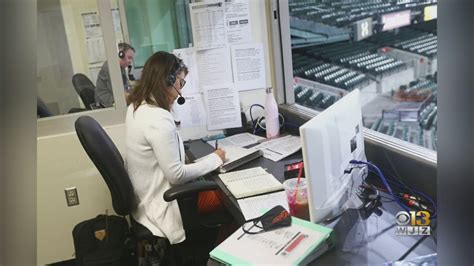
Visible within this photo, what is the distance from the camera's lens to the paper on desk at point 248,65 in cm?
234

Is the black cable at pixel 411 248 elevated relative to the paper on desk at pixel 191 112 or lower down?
lower down

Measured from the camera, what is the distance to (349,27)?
20.5 feet

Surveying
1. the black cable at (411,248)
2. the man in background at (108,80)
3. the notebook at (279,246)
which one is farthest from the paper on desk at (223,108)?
the black cable at (411,248)

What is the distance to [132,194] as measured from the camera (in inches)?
65.6

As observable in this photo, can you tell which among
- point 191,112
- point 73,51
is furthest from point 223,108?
point 73,51

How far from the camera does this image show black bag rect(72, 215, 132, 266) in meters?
1.87

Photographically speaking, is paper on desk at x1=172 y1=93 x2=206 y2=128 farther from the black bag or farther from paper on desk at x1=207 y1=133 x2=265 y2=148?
the black bag

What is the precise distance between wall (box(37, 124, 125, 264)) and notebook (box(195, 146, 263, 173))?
0.68 metres

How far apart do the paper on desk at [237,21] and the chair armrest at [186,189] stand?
1.03 meters

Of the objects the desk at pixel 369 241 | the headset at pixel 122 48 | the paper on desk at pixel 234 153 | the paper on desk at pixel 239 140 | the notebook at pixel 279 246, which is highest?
the headset at pixel 122 48

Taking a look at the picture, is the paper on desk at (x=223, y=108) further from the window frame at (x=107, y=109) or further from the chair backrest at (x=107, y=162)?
the chair backrest at (x=107, y=162)

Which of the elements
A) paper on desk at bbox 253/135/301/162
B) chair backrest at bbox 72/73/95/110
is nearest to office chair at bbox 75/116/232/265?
paper on desk at bbox 253/135/301/162

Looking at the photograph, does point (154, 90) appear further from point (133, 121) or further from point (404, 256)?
point (404, 256)
